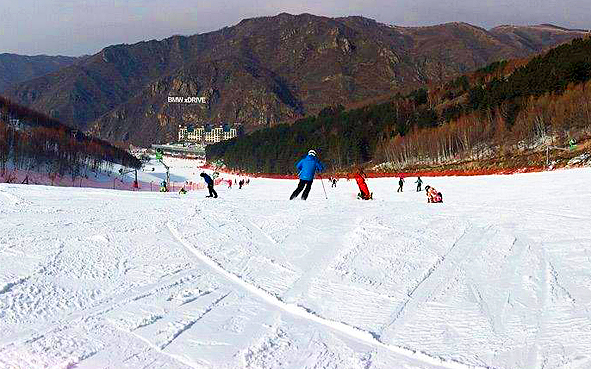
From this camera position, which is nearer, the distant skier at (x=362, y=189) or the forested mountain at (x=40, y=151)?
the distant skier at (x=362, y=189)

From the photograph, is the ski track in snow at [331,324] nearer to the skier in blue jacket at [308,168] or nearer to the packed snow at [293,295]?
the packed snow at [293,295]

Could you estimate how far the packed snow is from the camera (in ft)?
12.3

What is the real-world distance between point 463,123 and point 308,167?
83909mm

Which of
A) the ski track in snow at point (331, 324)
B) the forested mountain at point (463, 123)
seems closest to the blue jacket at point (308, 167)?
the ski track in snow at point (331, 324)

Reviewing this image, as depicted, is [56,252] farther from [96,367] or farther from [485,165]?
[485,165]

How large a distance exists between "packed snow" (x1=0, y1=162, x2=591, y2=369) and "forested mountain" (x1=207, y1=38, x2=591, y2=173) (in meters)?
71.0

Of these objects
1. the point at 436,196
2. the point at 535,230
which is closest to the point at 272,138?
the point at 436,196

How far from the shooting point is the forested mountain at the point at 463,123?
77.6m

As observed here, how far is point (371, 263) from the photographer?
6656 mm

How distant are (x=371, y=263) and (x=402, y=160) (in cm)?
10051

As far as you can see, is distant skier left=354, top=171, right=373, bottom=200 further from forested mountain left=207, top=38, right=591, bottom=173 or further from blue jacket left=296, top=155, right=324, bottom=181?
forested mountain left=207, top=38, right=591, bottom=173

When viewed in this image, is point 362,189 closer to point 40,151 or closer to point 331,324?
point 331,324

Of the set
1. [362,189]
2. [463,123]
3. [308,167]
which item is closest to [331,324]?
[308,167]

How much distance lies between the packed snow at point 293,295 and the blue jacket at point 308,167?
25.0 ft
